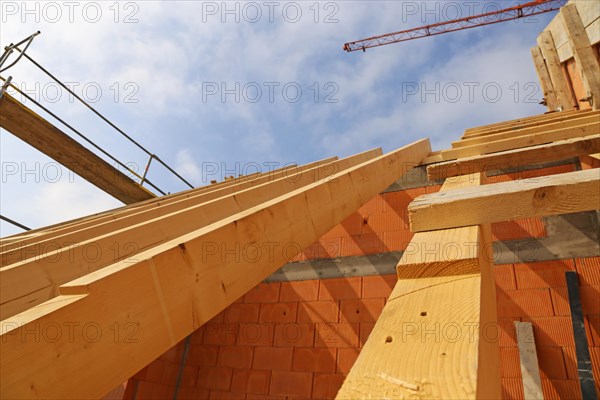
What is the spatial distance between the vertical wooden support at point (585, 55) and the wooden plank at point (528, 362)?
326 centimetres

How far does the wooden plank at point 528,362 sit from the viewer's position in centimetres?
256

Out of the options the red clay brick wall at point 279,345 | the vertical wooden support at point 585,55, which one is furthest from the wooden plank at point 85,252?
the vertical wooden support at point 585,55

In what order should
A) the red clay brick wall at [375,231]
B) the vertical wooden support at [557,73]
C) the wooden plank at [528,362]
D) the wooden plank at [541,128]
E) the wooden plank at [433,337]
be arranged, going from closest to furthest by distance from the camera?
the wooden plank at [433,337], the wooden plank at [528,362], the wooden plank at [541,128], the red clay brick wall at [375,231], the vertical wooden support at [557,73]

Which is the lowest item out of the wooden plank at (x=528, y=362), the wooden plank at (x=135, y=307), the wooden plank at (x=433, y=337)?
the wooden plank at (x=528, y=362)

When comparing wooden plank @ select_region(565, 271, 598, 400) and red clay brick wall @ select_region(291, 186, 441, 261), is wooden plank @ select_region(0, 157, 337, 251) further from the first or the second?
wooden plank @ select_region(565, 271, 598, 400)

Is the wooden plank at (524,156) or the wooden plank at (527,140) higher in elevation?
the wooden plank at (527,140)

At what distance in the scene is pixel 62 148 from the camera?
536 centimetres

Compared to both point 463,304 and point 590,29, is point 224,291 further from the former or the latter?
point 590,29

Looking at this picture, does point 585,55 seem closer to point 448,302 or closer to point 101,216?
point 448,302

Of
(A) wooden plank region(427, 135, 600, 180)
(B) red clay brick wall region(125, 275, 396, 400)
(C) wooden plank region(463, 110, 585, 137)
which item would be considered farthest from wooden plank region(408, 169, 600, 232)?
(C) wooden plank region(463, 110, 585, 137)

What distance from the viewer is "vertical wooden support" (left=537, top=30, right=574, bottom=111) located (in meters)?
6.55

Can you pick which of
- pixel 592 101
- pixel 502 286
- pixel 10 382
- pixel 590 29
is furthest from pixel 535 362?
pixel 590 29

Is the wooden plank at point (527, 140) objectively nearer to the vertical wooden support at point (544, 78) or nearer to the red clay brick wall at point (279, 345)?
the red clay brick wall at point (279, 345)

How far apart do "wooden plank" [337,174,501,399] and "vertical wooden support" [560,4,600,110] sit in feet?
15.2
